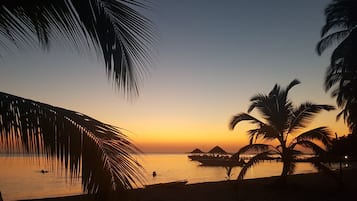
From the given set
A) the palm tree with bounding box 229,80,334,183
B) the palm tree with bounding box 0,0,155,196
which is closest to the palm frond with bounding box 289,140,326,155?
the palm tree with bounding box 229,80,334,183

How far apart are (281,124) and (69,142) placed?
51.7ft

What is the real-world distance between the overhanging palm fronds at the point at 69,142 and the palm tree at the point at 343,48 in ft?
52.8

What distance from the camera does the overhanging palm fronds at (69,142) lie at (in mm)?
4000

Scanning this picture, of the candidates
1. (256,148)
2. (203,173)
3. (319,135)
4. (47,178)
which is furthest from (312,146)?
(203,173)

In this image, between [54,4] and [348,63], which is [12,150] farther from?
[348,63]

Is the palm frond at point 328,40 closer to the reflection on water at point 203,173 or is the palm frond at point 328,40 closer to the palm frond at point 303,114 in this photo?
the palm frond at point 303,114

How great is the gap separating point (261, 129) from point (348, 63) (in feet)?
16.7

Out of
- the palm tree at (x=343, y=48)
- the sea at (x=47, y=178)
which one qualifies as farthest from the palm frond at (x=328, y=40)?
the sea at (x=47, y=178)

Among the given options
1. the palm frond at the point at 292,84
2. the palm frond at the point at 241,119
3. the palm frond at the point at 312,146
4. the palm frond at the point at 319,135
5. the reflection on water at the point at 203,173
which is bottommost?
the reflection on water at the point at 203,173

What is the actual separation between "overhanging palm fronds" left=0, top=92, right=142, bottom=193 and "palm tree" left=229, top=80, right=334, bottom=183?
1405 cm

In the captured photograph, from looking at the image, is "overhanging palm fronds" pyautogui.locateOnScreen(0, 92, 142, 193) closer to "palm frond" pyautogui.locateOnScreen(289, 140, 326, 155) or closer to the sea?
the sea

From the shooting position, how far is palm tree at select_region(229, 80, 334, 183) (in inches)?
706

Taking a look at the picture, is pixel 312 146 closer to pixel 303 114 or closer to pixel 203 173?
pixel 303 114

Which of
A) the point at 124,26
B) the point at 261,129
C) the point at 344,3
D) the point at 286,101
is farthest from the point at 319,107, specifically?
the point at 124,26
